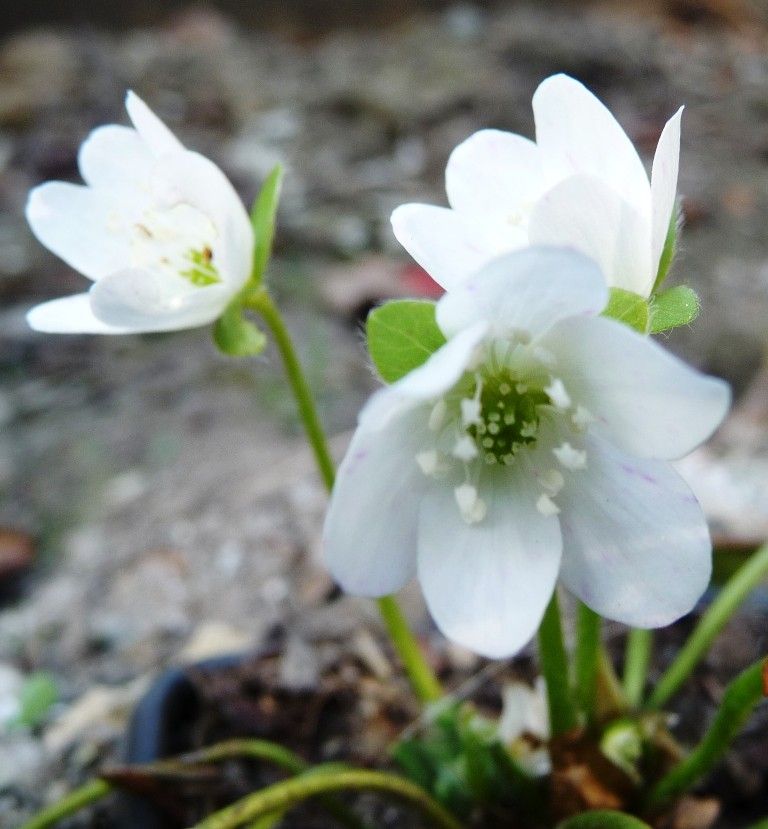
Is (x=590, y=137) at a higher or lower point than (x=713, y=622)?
higher

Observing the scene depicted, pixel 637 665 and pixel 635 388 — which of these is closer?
pixel 635 388

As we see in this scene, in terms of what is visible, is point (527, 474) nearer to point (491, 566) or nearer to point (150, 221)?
point (491, 566)

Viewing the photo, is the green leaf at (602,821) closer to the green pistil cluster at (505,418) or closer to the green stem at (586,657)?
the green stem at (586,657)

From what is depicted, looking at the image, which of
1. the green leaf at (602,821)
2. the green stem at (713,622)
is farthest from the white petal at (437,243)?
the green stem at (713,622)

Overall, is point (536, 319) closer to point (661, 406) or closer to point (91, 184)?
point (661, 406)

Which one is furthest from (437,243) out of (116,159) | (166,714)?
(166,714)

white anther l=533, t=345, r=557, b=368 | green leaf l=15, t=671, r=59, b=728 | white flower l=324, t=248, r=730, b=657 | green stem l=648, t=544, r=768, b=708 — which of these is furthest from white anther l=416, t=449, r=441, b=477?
green leaf l=15, t=671, r=59, b=728

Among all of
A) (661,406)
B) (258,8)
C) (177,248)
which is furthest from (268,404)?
(258,8)
